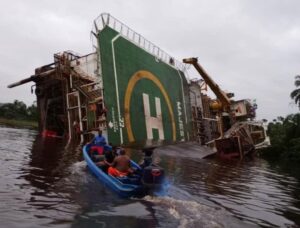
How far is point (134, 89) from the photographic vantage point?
2778cm

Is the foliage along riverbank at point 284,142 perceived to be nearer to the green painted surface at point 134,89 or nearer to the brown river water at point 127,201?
the green painted surface at point 134,89

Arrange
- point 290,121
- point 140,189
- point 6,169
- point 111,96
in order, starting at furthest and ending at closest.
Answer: point 290,121, point 111,96, point 6,169, point 140,189

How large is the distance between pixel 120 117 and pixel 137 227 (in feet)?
56.6

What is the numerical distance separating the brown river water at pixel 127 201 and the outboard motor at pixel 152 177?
1.54 feet

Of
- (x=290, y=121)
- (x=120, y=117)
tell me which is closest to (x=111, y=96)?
(x=120, y=117)

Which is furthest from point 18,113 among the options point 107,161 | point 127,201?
point 127,201

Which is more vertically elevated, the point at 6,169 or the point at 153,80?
the point at 153,80

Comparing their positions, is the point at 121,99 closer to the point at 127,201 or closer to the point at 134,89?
the point at 134,89

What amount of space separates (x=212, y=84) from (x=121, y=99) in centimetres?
1300

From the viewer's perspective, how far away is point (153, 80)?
31.2m

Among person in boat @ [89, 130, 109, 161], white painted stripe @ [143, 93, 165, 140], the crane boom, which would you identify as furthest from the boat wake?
the crane boom

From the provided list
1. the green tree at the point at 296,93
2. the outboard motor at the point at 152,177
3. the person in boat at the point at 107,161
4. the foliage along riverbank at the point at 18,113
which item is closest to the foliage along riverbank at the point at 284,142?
the green tree at the point at 296,93

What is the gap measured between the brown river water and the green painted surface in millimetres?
8155

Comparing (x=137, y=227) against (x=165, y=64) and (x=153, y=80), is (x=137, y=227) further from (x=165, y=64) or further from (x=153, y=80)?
(x=165, y=64)
